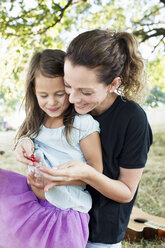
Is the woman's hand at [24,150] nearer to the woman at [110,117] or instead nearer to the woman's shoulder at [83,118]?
the woman at [110,117]

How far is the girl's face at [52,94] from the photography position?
1420mm

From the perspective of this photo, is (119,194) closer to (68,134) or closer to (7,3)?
(68,134)

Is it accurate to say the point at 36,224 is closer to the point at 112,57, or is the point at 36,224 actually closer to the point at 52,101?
the point at 52,101

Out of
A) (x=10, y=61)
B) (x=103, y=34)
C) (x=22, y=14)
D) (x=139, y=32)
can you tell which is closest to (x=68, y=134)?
(x=103, y=34)

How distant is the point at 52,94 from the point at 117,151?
1.40 feet

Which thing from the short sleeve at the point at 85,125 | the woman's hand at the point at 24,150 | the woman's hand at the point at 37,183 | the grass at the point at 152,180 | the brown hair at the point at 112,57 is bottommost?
the grass at the point at 152,180

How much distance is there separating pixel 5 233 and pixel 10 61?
2.62 m

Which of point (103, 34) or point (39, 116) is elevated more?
point (103, 34)

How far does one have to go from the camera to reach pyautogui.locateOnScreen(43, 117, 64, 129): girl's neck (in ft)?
4.98

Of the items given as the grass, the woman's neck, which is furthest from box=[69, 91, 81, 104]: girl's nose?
the grass

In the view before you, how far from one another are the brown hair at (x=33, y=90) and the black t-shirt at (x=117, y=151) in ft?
0.60

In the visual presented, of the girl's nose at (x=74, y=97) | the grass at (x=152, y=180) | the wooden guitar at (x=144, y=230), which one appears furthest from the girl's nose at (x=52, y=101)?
the wooden guitar at (x=144, y=230)

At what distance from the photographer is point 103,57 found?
136 cm

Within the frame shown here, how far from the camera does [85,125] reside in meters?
1.45
